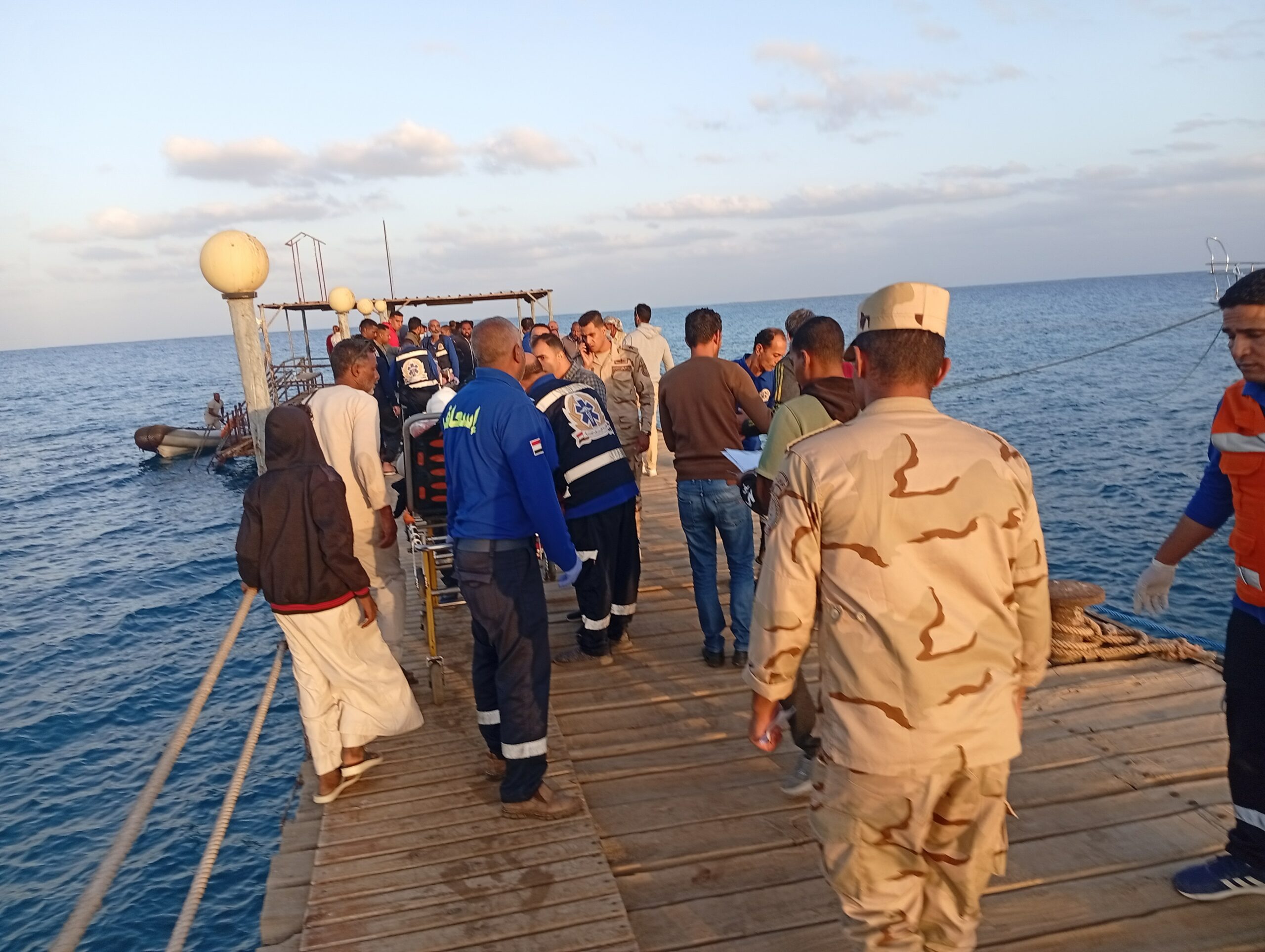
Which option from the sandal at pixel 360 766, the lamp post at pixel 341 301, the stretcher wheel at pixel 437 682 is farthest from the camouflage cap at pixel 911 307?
the lamp post at pixel 341 301

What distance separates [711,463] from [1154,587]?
237cm

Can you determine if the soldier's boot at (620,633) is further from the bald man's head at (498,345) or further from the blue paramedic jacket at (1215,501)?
the blue paramedic jacket at (1215,501)

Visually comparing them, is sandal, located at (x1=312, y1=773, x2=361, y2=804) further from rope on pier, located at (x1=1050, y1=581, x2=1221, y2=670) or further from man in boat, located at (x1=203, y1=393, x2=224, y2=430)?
man in boat, located at (x1=203, y1=393, x2=224, y2=430)

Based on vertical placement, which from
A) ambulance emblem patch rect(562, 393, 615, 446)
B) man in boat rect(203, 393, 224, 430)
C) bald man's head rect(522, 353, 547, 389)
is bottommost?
man in boat rect(203, 393, 224, 430)

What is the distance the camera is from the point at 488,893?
10.1 ft

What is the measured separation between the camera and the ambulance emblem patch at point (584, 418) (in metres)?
4.78

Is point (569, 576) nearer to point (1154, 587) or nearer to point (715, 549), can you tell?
point (715, 549)

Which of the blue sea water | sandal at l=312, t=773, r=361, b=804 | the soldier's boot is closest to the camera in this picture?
sandal at l=312, t=773, r=361, b=804

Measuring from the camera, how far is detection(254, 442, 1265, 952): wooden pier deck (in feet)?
9.34

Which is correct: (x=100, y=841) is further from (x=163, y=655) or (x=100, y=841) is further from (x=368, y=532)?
(x=368, y=532)

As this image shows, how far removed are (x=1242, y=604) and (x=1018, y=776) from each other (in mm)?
1368

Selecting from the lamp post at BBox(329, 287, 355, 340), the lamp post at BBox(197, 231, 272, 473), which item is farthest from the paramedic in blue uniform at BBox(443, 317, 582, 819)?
the lamp post at BBox(329, 287, 355, 340)

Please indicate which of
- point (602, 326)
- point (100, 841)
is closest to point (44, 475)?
point (100, 841)

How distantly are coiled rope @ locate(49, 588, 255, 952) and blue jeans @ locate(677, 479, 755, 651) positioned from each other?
2.71 meters
